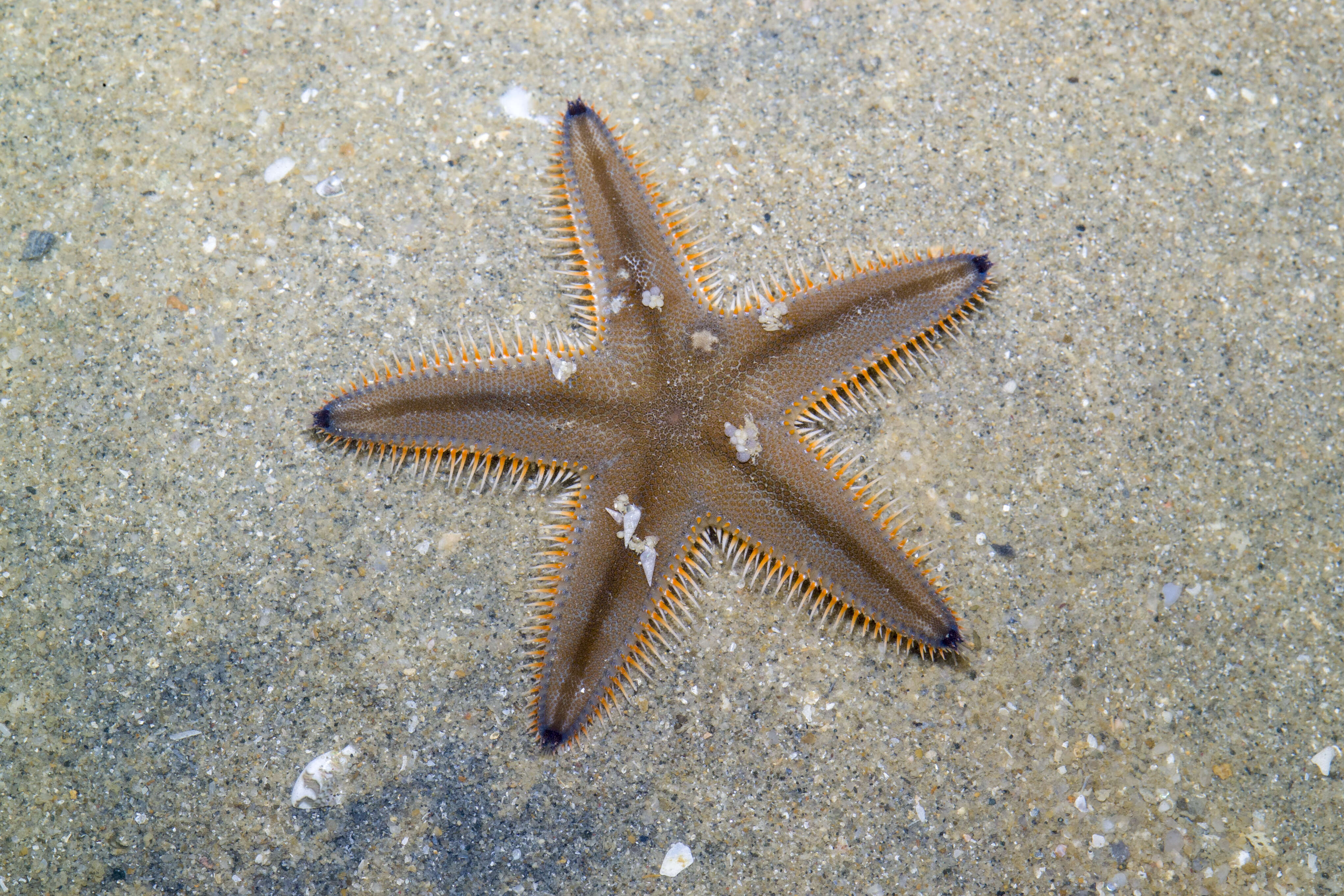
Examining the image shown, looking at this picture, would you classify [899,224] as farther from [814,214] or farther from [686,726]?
[686,726]

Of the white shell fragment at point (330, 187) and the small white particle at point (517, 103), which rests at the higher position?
the small white particle at point (517, 103)

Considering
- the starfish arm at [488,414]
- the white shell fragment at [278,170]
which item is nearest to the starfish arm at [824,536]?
the starfish arm at [488,414]

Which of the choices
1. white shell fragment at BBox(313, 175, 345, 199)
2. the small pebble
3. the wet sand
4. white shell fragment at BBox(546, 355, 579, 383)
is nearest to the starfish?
white shell fragment at BBox(546, 355, 579, 383)

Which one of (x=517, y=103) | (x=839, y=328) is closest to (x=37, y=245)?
(x=517, y=103)

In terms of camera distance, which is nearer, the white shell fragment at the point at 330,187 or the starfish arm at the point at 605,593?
the starfish arm at the point at 605,593

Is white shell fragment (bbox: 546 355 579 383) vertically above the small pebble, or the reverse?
white shell fragment (bbox: 546 355 579 383)

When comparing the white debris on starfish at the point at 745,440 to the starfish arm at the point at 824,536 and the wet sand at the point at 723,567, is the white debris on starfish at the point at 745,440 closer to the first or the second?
the starfish arm at the point at 824,536

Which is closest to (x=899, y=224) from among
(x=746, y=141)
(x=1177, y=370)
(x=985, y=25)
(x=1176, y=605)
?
(x=746, y=141)

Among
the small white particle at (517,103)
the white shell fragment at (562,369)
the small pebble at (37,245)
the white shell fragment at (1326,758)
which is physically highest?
the small white particle at (517,103)

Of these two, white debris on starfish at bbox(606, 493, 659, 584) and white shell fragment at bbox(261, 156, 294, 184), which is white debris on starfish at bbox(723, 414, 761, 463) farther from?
white shell fragment at bbox(261, 156, 294, 184)
